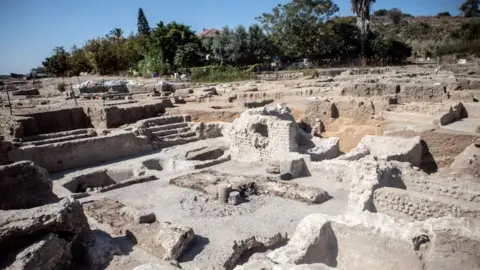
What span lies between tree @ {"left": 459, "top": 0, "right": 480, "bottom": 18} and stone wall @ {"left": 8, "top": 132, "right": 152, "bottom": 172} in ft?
254

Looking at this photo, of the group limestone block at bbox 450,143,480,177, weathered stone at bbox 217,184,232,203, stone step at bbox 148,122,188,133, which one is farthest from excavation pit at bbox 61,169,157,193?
limestone block at bbox 450,143,480,177

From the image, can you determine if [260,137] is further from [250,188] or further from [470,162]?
[470,162]

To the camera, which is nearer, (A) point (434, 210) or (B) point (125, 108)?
(A) point (434, 210)

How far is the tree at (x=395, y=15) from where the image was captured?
6862 centimetres

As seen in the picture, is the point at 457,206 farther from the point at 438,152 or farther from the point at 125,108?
the point at 125,108

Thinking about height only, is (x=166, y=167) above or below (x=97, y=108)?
below

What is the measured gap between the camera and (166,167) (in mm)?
13297

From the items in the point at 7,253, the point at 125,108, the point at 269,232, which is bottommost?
the point at 269,232

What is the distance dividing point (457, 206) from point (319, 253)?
8.30 ft

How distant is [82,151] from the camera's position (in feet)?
42.5

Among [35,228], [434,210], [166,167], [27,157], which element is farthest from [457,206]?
[27,157]

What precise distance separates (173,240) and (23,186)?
368cm

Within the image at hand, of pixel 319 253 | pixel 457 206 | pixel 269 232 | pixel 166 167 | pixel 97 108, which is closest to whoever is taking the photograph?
pixel 319 253

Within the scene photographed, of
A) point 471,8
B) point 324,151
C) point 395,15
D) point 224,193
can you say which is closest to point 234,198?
point 224,193
